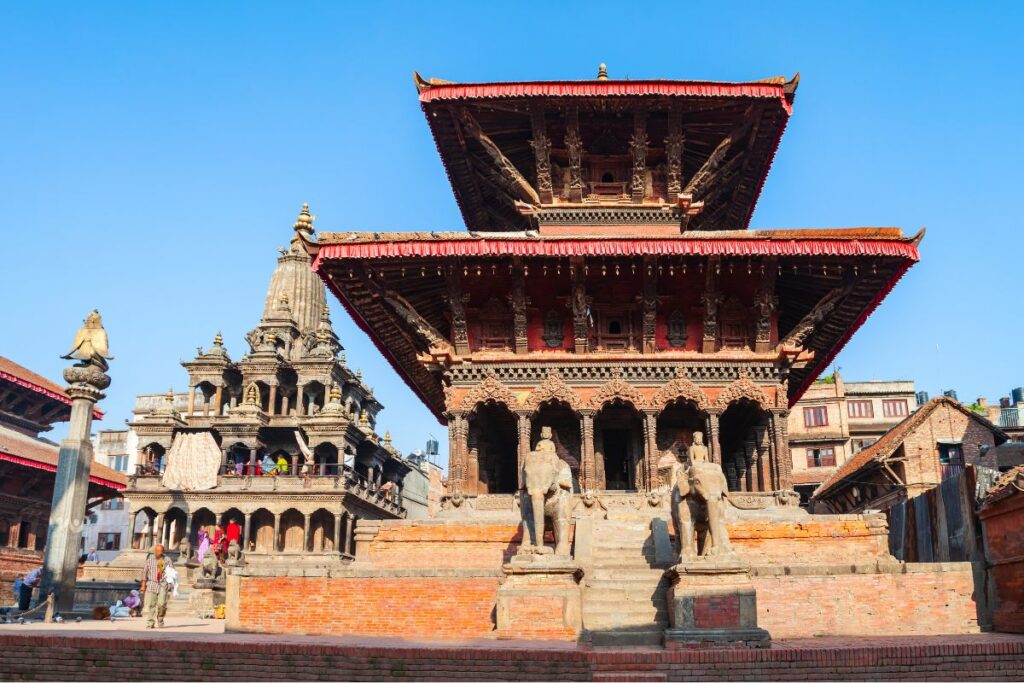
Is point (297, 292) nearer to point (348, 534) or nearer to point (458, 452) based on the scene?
point (348, 534)

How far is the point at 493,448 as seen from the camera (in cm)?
2289

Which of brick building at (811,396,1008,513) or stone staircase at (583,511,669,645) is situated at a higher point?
brick building at (811,396,1008,513)

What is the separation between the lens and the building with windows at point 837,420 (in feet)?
191

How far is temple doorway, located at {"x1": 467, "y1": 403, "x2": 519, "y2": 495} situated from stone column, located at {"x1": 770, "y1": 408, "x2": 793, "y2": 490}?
618 cm

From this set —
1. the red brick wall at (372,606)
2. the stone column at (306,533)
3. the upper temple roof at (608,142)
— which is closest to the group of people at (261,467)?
the stone column at (306,533)

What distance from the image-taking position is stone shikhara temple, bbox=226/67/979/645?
42.3 feet

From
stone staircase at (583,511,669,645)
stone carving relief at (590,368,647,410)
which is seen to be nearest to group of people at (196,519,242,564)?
stone carving relief at (590,368,647,410)

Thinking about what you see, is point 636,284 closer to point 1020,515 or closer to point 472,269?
point 472,269

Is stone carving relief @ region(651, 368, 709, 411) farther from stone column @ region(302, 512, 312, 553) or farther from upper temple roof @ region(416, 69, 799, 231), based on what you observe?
stone column @ region(302, 512, 312, 553)

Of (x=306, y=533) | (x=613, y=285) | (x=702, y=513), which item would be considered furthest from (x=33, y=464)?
(x=702, y=513)

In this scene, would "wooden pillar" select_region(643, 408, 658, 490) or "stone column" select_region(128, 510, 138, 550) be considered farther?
"stone column" select_region(128, 510, 138, 550)

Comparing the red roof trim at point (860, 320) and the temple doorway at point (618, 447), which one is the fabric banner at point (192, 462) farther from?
the red roof trim at point (860, 320)

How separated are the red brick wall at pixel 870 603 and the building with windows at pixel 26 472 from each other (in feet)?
94.6

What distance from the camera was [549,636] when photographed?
39.3 ft
